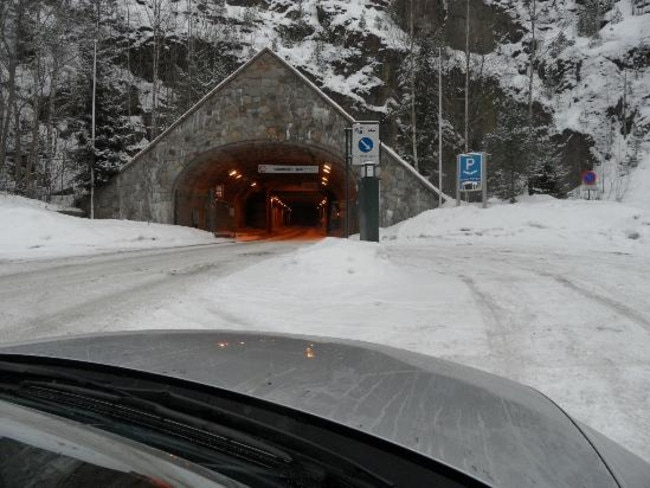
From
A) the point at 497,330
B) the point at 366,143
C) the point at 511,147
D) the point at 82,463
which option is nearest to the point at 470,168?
the point at 511,147

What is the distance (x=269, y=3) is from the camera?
163ft

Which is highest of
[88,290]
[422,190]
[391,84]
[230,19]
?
[230,19]

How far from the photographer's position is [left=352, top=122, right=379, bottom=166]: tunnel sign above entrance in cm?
1123

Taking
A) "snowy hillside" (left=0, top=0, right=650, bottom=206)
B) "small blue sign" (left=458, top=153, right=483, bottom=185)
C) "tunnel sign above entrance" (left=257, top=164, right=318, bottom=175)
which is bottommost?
"small blue sign" (left=458, top=153, right=483, bottom=185)

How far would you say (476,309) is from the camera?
235 inches

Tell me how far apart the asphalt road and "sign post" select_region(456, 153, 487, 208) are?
493 inches

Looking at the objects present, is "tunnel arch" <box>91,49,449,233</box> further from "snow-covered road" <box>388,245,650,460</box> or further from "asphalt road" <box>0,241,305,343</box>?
"snow-covered road" <box>388,245,650,460</box>

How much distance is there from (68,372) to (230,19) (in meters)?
51.4

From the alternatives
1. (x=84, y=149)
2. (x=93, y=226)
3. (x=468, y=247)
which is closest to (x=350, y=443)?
(x=468, y=247)

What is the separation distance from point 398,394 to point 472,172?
2044 centimetres

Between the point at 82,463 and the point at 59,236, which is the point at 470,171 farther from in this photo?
the point at 82,463

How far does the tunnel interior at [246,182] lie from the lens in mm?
25453

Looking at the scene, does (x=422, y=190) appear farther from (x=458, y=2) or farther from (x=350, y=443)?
(x=458, y=2)

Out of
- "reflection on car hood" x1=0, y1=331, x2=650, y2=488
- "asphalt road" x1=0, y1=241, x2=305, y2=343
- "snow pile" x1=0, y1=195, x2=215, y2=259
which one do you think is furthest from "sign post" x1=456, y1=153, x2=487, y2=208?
"reflection on car hood" x1=0, y1=331, x2=650, y2=488
